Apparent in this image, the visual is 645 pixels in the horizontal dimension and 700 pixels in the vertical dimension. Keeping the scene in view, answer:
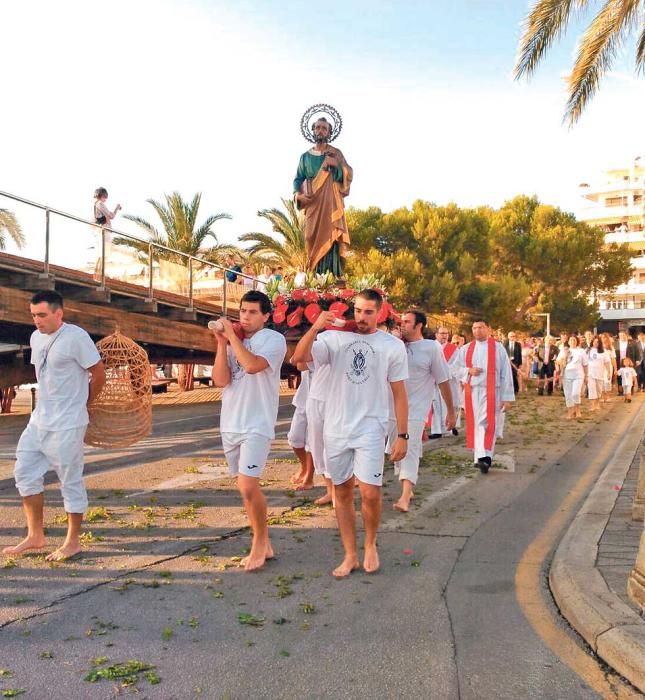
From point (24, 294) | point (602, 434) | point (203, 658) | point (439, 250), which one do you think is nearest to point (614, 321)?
point (439, 250)

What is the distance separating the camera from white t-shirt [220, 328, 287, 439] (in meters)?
5.58

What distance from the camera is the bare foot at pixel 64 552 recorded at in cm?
568

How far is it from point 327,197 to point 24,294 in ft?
15.9

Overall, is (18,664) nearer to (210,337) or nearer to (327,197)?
(327,197)

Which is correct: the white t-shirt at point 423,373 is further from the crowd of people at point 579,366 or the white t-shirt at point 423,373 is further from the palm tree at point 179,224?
the palm tree at point 179,224

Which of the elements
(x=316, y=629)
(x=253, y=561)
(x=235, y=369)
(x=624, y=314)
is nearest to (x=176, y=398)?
(x=235, y=369)

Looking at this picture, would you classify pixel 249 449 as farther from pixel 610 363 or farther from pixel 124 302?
pixel 610 363

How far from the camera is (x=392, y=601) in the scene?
4.86 metres

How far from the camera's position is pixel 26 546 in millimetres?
5910

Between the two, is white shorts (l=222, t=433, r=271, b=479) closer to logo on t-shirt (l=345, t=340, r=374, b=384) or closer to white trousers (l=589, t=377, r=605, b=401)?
logo on t-shirt (l=345, t=340, r=374, b=384)

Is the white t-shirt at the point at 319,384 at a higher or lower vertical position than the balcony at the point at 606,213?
lower

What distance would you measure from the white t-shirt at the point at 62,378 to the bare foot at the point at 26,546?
0.86 meters

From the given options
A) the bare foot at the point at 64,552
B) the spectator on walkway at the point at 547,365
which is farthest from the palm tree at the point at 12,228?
the spectator on walkway at the point at 547,365

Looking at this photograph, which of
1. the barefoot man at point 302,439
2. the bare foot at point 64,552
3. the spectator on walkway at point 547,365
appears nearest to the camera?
the bare foot at point 64,552
